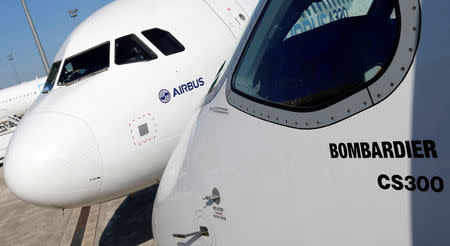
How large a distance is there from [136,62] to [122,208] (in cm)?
432

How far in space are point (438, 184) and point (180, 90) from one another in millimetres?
4219

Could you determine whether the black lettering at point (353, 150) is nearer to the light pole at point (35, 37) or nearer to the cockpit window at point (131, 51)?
the cockpit window at point (131, 51)

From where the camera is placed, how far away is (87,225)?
8.43 meters

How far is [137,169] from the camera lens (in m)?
5.27

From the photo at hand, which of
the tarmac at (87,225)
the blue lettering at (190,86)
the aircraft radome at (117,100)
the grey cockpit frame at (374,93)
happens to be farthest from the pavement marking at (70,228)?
the grey cockpit frame at (374,93)

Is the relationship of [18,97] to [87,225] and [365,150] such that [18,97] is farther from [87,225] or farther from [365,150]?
[365,150]

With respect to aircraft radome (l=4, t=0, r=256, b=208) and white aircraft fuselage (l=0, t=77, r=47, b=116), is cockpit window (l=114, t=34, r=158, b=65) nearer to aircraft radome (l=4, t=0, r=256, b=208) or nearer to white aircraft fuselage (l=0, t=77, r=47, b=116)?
aircraft radome (l=4, t=0, r=256, b=208)

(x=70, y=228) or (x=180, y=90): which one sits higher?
(x=180, y=90)

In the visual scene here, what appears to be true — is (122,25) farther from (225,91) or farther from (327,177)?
(327,177)

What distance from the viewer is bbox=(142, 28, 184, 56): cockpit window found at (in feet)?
18.5

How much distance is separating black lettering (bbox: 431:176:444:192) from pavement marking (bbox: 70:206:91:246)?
23.4 ft

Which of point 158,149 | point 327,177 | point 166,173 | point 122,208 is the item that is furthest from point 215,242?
point 122,208

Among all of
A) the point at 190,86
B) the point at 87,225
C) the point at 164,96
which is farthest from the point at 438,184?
the point at 87,225

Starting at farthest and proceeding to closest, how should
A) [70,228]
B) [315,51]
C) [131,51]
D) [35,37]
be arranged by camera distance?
[35,37] → [70,228] → [131,51] → [315,51]
